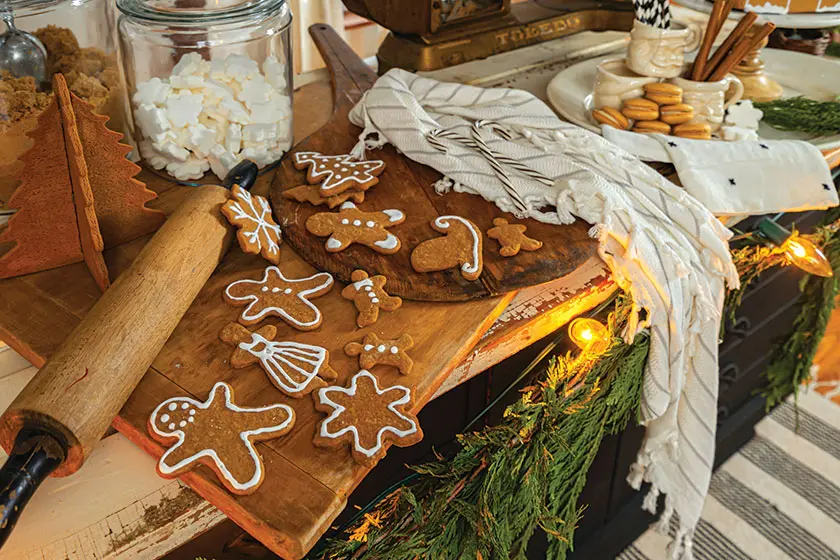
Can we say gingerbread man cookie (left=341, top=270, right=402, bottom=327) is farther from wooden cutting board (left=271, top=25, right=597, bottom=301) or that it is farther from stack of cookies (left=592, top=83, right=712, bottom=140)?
stack of cookies (left=592, top=83, right=712, bottom=140)

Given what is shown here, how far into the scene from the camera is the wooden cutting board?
2.45 ft

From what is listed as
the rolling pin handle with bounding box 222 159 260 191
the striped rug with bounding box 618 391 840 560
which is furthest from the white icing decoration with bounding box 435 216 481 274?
the striped rug with bounding box 618 391 840 560

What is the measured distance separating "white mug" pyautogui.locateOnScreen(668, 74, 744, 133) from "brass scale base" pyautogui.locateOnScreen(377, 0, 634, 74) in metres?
0.37

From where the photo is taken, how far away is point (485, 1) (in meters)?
1.29

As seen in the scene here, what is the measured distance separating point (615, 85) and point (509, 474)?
1.88 feet

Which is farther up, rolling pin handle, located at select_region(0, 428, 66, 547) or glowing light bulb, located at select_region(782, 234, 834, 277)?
rolling pin handle, located at select_region(0, 428, 66, 547)

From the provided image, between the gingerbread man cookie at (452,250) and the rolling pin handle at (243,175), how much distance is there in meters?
0.22

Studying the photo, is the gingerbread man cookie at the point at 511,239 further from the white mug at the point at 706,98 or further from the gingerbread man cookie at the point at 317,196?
the white mug at the point at 706,98

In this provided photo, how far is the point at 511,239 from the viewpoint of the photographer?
0.80 m

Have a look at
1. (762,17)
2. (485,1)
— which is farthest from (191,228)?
(762,17)

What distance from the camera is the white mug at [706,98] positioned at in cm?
104

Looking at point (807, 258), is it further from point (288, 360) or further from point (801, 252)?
point (288, 360)

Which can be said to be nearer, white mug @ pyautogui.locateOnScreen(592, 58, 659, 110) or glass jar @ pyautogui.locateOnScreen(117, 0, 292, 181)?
glass jar @ pyautogui.locateOnScreen(117, 0, 292, 181)

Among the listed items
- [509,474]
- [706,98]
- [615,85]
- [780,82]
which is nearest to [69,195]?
[509,474]
